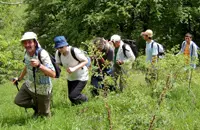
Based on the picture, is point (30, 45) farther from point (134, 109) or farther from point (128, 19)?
point (128, 19)

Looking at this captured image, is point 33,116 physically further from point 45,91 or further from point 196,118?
point 196,118

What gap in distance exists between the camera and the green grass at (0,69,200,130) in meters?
3.41

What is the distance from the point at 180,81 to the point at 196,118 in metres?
1.13

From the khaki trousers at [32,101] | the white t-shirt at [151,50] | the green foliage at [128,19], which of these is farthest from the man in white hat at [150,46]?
the green foliage at [128,19]

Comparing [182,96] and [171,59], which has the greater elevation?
[171,59]

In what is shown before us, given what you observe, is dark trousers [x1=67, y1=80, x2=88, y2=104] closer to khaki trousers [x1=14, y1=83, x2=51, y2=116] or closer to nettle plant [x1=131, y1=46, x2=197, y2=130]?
khaki trousers [x1=14, y1=83, x2=51, y2=116]

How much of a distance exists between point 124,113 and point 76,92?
2560 mm

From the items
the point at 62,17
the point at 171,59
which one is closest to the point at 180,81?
the point at 171,59

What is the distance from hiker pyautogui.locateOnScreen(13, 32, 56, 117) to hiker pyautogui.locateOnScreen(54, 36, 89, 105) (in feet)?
2.00

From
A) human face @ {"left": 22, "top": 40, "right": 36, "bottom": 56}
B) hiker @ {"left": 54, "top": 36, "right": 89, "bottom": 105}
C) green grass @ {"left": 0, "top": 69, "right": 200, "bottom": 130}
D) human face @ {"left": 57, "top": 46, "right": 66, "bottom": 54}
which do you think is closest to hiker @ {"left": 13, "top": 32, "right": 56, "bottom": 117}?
human face @ {"left": 22, "top": 40, "right": 36, "bottom": 56}

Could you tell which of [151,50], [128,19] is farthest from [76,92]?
[128,19]

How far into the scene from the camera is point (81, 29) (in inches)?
1021

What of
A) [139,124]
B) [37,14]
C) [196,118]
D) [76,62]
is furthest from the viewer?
[37,14]

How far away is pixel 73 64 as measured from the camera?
6.58 meters
